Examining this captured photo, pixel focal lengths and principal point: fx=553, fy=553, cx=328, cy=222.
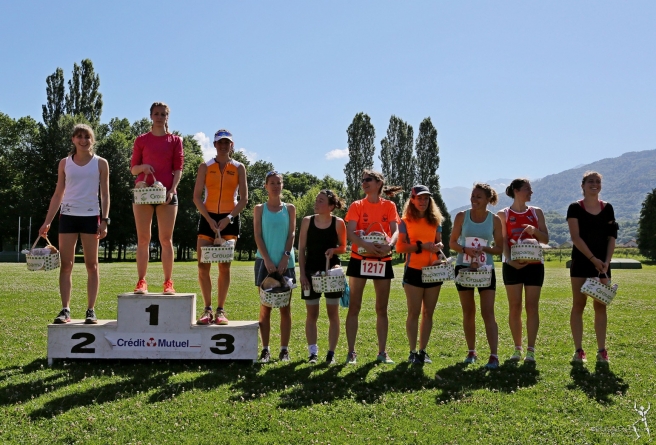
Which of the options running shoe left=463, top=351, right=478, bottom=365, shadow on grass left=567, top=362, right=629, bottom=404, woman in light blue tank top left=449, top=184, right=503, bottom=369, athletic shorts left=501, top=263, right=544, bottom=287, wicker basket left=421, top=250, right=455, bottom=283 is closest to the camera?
shadow on grass left=567, top=362, right=629, bottom=404

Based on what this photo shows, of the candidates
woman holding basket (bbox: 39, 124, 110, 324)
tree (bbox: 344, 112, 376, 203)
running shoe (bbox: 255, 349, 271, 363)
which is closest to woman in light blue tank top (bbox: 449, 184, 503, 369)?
running shoe (bbox: 255, 349, 271, 363)

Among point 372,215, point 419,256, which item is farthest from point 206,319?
point 419,256

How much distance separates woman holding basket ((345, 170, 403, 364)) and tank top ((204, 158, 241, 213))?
5.06ft

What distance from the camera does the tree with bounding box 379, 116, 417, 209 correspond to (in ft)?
210

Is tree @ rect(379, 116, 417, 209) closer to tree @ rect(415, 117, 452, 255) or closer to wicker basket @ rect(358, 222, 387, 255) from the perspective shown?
tree @ rect(415, 117, 452, 255)

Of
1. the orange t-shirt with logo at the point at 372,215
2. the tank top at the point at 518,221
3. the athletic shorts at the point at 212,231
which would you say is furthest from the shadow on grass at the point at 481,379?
the athletic shorts at the point at 212,231

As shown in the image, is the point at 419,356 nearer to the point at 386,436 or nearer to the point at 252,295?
the point at 386,436

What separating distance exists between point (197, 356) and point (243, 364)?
559 mm

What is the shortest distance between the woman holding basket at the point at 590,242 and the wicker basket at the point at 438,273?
5.87 feet

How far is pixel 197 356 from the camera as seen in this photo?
6.65m

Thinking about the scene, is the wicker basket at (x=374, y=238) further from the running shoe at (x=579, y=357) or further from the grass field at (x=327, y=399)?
the running shoe at (x=579, y=357)

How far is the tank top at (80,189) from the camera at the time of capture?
21.4 feet

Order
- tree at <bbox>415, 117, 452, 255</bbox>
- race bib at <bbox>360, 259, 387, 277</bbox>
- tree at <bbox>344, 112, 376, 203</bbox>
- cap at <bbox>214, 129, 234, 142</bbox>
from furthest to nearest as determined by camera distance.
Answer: tree at <bbox>415, 117, 452, 255</bbox>, tree at <bbox>344, 112, 376, 203</bbox>, cap at <bbox>214, 129, 234, 142</bbox>, race bib at <bbox>360, 259, 387, 277</bbox>

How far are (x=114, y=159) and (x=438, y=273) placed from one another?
47.0 m
